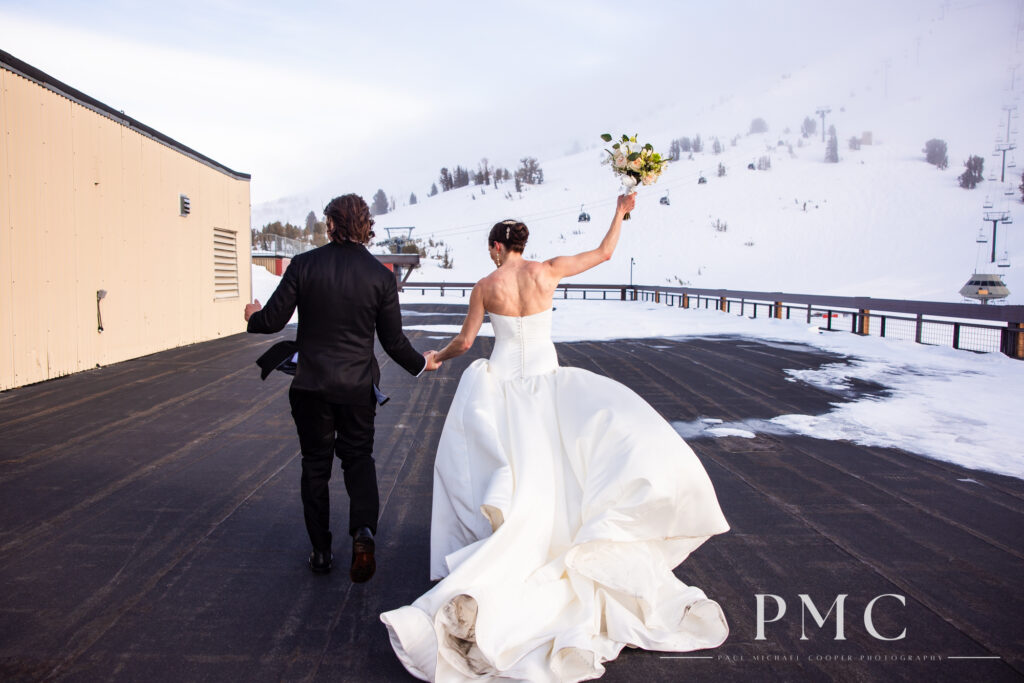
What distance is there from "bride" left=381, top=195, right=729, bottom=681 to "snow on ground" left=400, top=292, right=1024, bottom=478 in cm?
407

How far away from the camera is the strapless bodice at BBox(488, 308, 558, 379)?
409cm

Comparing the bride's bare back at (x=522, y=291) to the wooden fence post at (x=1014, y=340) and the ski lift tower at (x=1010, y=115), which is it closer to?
the wooden fence post at (x=1014, y=340)

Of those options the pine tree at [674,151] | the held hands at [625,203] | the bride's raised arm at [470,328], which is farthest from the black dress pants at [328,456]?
the pine tree at [674,151]

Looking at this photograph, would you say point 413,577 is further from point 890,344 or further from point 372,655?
point 890,344

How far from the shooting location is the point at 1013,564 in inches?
163

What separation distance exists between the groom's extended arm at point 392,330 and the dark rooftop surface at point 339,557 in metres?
1.22

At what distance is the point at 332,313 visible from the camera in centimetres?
388

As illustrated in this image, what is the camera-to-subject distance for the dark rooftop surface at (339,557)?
3084mm

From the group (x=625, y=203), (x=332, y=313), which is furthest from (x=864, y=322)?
(x=332, y=313)

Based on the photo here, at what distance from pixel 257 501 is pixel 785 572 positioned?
368 centimetres

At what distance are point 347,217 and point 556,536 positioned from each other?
208 centimetres

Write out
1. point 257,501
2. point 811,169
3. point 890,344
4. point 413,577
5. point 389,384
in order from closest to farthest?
point 413,577 < point 257,501 < point 389,384 < point 890,344 < point 811,169

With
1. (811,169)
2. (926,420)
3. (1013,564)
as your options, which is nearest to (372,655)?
(1013,564)

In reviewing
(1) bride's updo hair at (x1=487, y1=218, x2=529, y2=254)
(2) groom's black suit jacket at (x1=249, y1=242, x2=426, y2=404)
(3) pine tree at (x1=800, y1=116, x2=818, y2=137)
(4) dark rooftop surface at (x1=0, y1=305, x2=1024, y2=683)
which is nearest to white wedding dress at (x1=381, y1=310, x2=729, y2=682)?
(4) dark rooftop surface at (x1=0, y1=305, x2=1024, y2=683)
